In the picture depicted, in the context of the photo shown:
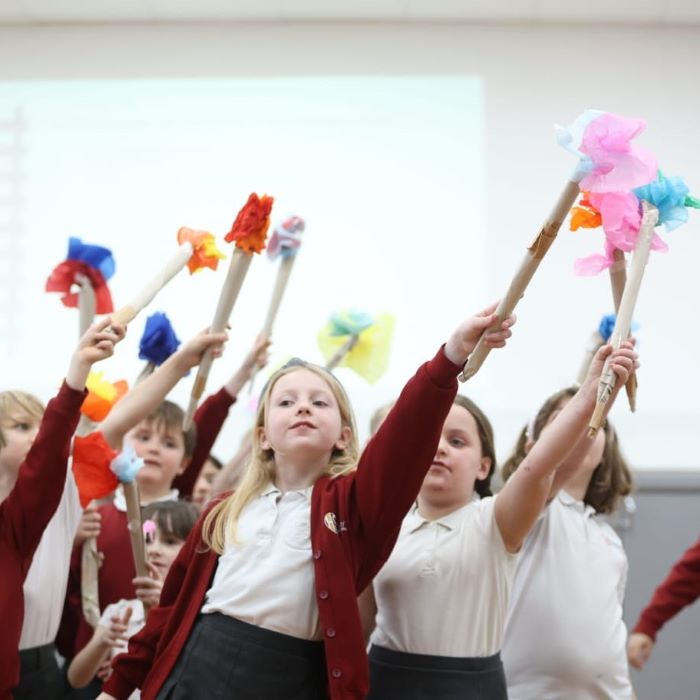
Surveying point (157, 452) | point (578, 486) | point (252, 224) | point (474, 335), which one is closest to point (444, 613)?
point (474, 335)

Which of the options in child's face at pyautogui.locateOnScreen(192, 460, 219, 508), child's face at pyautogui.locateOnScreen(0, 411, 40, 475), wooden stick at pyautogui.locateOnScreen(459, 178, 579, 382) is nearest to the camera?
wooden stick at pyautogui.locateOnScreen(459, 178, 579, 382)

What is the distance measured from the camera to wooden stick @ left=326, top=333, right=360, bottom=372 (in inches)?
102

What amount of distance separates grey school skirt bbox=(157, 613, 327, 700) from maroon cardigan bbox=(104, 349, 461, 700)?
0.04 meters

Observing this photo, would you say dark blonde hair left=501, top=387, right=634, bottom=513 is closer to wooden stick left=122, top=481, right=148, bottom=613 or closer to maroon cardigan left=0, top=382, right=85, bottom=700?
wooden stick left=122, top=481, right=148, bottom=613

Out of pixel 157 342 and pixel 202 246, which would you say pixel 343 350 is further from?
pixel 202 246

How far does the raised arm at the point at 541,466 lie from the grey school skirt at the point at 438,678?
0.63 ft

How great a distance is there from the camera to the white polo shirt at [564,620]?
6.66 ft

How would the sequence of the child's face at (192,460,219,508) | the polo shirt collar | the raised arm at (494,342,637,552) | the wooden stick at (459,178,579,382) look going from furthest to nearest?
the child's face at (192,460,219,508) < the polo shirt collar < the raised arm at (494,342,637,552) < the wooden stick at (459,178,579,382)

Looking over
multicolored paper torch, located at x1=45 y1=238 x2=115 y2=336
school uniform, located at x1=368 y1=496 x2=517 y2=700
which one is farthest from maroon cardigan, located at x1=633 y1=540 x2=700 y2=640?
multicolored paper torch, located at x1=45 y1=238 x2=115 y2=336

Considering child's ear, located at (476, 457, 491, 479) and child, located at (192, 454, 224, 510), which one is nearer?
child's ear, located at (476, 457, 491, 479)

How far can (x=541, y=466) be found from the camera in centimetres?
173

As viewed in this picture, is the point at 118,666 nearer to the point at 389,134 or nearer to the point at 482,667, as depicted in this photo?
the point at 482,667

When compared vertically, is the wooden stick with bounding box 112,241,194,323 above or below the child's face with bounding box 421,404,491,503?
above

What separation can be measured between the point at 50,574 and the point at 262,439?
0.46 meters
